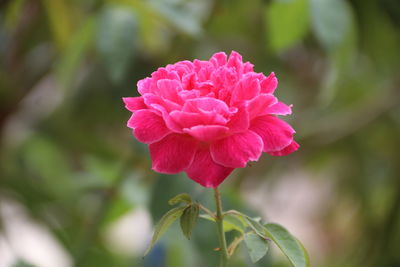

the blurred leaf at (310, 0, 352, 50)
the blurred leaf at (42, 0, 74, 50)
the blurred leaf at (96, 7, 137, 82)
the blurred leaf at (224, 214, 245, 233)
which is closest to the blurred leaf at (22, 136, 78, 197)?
the blurred leaf at (42, 0, 74, 50)

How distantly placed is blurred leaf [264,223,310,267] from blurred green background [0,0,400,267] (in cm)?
34

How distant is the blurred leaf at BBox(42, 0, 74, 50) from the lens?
877 millimetres

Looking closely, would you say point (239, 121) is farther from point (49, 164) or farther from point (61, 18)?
point (49, 164)

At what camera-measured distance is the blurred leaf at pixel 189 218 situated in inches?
14.6

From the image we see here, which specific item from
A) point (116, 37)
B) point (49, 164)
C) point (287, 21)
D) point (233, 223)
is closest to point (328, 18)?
point (287, 21)

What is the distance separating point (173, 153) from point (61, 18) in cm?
57

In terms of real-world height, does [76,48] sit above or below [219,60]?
above

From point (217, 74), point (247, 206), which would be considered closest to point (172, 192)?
point (247, 206)

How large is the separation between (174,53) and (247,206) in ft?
1.04

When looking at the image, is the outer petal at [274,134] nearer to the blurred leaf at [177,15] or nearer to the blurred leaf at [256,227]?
the blurred leaf at [256,227]

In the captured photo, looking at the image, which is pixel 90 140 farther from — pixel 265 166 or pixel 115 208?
pixel 265 166

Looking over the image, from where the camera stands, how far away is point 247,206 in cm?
82

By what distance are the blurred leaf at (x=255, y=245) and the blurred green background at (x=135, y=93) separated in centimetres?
34

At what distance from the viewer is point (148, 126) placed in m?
0.37
